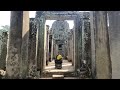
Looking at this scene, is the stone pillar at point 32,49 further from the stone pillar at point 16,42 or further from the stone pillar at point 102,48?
the stone pillar at point 102,48

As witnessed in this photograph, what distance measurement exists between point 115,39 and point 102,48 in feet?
3.83

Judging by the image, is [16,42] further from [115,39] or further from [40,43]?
[40,43]

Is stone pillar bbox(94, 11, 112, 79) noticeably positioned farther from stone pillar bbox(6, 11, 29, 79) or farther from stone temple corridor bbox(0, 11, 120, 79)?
stone pillar bbox(6, 11, 29, 79)

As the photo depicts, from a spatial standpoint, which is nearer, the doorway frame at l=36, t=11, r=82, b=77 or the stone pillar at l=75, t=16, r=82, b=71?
the doorway frame at l=36, t=11, r=82, b=77

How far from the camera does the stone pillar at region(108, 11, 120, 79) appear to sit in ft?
22.7

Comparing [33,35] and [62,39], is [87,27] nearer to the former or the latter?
[33,35]

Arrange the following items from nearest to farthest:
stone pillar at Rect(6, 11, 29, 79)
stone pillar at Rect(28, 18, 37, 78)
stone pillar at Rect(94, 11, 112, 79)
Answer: stone pillar at Rect(94, 11, 112, 79) < stone pillar at Rect(6, 11, 29, 79) < stone pillar at Rect(28, 18, 37, 78)

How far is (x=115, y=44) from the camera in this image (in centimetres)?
712

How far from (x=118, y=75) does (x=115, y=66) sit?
14.5 inches

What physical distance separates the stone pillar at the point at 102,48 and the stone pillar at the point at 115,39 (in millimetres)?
781

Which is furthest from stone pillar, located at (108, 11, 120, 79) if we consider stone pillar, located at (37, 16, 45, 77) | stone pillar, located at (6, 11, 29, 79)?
stone pillar, located at (37, 16, 45, 77)

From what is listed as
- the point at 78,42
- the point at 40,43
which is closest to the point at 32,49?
the point at 40,43

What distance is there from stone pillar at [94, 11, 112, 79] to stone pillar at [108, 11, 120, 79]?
781mm

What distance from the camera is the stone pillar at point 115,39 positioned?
6.92m
